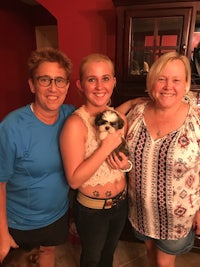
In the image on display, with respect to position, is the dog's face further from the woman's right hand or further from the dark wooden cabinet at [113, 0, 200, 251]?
the dark wooden cabinet at [113, 0, 200, 251]

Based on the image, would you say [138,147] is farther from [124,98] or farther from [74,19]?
[74,19]

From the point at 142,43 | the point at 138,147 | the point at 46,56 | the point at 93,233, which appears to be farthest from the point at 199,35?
the point at 93,233

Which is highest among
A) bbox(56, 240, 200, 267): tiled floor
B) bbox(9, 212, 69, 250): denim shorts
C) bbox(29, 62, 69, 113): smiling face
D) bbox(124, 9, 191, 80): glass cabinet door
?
bbox(124, 9, 191, 80): glass cabinet door

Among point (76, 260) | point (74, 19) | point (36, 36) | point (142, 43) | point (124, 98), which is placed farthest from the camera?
point (36, 36)

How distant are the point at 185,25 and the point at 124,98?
641 millimetres

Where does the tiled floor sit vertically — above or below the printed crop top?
below

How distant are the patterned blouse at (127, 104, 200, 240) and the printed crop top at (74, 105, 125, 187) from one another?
0.13 m

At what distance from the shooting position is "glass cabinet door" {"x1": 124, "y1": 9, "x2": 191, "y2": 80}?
5.11 feet

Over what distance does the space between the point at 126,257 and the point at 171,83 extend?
5.22ft

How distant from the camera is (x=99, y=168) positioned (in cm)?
118

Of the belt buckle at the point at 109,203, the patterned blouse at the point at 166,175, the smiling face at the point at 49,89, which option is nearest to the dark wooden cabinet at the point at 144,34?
the patterned blouse at the point at 166,175

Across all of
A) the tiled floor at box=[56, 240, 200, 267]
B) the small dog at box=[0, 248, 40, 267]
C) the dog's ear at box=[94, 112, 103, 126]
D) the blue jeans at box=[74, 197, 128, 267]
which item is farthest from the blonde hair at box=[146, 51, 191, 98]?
the tiled floor at box=[56, 240, 200, 267]

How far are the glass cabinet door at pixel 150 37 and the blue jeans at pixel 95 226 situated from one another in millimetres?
975

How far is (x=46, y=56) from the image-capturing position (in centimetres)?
112
